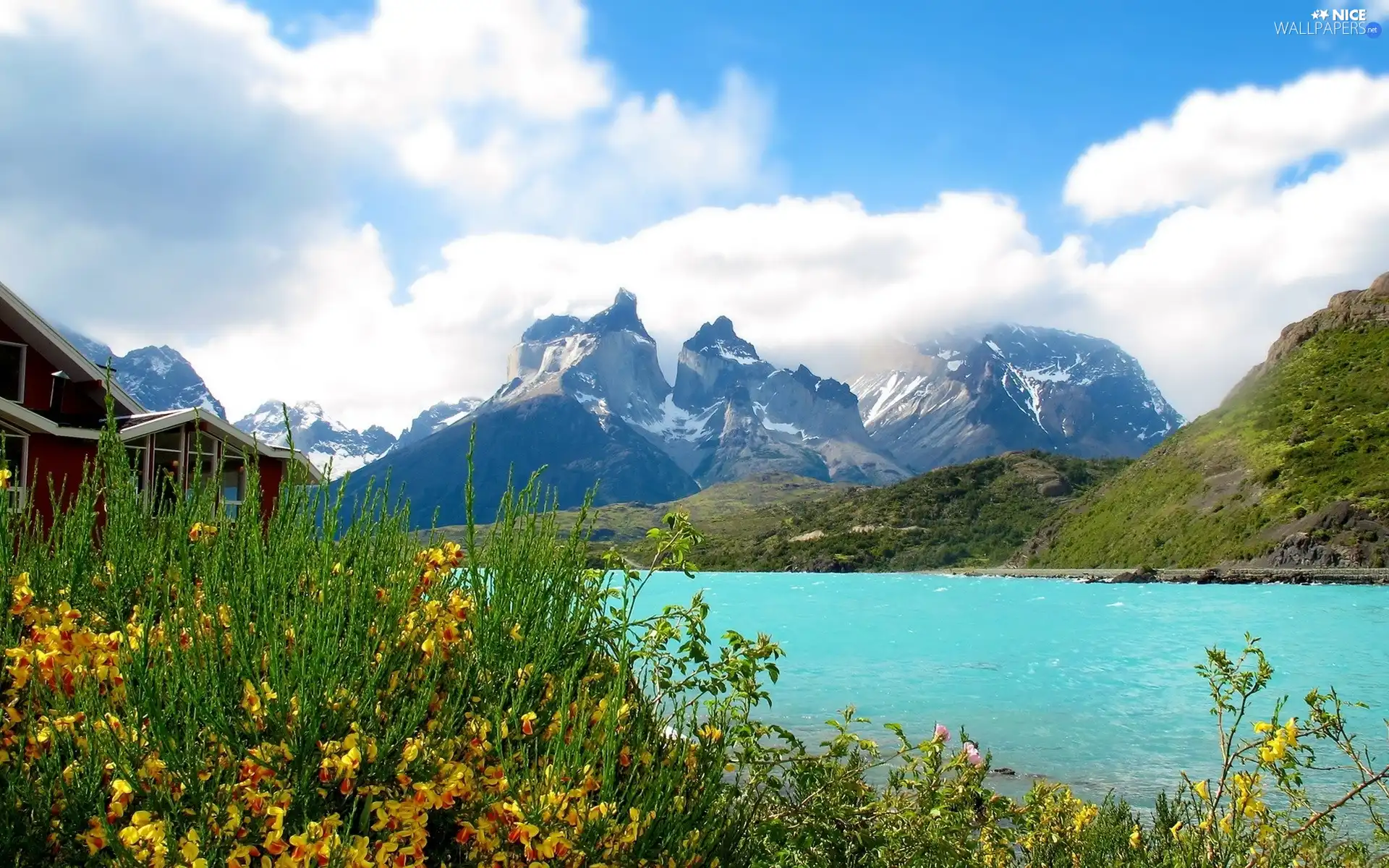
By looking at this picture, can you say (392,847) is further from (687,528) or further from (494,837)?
(687,528)

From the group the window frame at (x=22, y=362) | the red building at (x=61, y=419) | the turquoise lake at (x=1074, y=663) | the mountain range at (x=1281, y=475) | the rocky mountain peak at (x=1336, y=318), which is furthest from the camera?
the rocky mountain peak at (x=1336, y=318)

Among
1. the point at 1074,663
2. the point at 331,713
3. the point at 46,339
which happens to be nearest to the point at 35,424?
the point at 46,339

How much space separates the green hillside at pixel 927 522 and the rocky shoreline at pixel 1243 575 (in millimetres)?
32721

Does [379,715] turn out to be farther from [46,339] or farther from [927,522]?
[927,522]

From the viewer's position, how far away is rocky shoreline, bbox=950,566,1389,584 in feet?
228

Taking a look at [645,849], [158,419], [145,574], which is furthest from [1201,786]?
[158,419]

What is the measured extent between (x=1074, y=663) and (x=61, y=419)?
4105 centimetres

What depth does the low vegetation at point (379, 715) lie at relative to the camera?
242 cm

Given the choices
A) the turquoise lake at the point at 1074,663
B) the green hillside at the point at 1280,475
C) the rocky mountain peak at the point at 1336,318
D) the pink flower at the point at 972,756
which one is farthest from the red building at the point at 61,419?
the rocky mountain peak at the point at 1336,318

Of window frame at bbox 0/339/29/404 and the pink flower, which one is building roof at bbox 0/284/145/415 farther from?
the pink flower

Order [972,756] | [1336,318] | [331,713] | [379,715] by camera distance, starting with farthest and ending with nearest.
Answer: [1336,318], [972,756], [379,715], [331,713]

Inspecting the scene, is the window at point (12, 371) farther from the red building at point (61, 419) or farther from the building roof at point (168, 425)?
the building roof at point (168, 425)

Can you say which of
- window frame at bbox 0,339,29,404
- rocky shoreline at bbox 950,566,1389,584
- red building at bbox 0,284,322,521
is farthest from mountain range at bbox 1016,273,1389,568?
window frame at bbox 0,339,29,404

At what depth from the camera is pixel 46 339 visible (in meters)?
22.1
